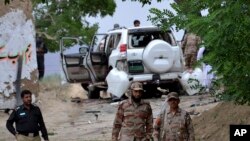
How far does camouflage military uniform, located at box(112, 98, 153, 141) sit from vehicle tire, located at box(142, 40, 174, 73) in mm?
8530

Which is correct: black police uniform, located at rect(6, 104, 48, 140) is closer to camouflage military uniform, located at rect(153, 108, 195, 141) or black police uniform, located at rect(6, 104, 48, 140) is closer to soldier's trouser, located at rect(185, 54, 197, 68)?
camouflage military uniform, located at rect(153, 108, 195, 141)

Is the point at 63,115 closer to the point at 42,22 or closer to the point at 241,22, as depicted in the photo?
the point at 241,22

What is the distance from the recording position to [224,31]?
20.5ft

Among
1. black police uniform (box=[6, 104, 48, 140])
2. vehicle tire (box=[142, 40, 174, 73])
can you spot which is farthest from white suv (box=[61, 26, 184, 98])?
black police uniform (box=[6, 104, 48, 140])

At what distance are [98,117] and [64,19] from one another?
15.7 metres

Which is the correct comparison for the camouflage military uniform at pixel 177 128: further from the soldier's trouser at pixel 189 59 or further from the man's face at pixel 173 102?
the soldier's trouser at pixel 189 59

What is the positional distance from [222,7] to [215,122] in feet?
20.1

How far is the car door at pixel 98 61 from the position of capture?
19594 millimetres

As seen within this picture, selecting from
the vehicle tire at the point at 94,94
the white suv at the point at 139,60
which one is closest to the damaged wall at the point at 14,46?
the white suv at the point at 139,60

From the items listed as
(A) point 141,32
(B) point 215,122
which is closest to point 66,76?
(A) point 141,32

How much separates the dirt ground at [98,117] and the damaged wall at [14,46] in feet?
2.01

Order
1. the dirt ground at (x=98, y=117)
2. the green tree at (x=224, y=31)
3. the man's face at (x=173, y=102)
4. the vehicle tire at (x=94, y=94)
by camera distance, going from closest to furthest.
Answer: the green tree at (x=224, y=31) < the man's face at (x=173, y=102) < the dirt ground at (x=98, y=117) < the vehicle tire at (x=94, y=94)

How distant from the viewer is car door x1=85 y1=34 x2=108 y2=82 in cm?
1959

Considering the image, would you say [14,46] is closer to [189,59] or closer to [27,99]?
[189,59]
